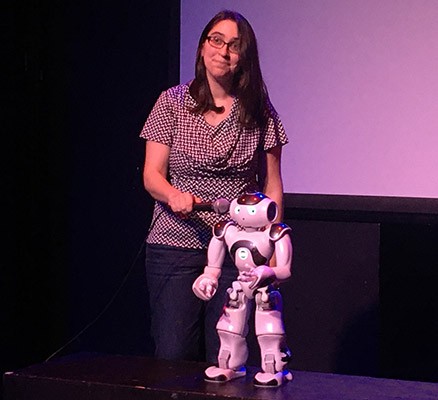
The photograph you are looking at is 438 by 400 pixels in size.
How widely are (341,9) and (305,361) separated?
123 centimetres

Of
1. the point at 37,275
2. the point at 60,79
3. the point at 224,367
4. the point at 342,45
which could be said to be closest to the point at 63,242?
the point at 37,275

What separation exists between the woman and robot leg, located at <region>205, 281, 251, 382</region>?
0.19m

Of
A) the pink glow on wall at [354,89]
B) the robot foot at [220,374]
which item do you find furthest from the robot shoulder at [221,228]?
the pink glow on wall at [354,89]

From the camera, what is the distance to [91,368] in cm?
211

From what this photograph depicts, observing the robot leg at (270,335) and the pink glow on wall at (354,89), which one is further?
the pink glow on wall at (354,89)

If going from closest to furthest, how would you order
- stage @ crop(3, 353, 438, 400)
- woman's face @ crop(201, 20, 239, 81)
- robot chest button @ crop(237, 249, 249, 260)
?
stage @ crop(3, 353, 438, 400), robot chest button @ crop(237, 249, 249, 260), woman's face @ crop(201, 20, 239, 81)

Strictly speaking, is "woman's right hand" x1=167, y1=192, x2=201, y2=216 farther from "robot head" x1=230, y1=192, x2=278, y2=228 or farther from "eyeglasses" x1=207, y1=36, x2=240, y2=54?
"eyeglasses" x1=207, y1=36, x2=240, y2=54

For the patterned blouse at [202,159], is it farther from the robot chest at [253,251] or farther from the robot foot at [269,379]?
the robot foot at [269,379]

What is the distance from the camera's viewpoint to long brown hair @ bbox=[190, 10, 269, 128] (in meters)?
2.21

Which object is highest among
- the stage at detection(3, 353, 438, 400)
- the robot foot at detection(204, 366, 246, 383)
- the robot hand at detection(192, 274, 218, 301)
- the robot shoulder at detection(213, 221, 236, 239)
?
the robot shoulder at detection(213, 221, 236, 239)

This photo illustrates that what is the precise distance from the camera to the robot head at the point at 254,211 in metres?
1.96

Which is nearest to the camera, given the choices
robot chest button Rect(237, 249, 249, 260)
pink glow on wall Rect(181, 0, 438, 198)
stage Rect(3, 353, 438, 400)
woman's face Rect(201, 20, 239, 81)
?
stage Rect(3, 353, 438, 400)

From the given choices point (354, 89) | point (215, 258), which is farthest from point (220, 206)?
point (354, 89)

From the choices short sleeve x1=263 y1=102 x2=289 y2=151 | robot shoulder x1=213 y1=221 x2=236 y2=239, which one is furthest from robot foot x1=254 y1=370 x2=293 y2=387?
short sleeve x1=263 y1=102 x2=289 y2=151
